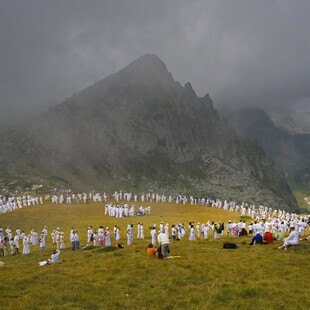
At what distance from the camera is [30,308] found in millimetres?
16734

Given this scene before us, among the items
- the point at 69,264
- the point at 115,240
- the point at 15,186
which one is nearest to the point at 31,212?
the point at 115,240

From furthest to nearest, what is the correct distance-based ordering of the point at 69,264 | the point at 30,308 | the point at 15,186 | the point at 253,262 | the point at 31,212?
the point at 15,186 → the point at 31,212 → the point at 69,264 → the point at 253,262 → the point at 30,308

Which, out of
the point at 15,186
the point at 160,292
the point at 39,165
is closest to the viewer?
the point at 160,292

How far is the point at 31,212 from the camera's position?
2842 inches

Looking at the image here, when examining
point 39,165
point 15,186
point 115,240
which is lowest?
point 115,240

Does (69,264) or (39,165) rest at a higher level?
(39,165)

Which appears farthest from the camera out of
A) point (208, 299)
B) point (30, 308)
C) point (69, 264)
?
point (69, 264)

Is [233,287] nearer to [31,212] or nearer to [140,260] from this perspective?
[140,260]

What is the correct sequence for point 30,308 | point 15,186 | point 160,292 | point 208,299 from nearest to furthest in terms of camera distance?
point 30,308 → point 208,299 → point 160,292 → point 15,186

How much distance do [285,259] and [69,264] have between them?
16.7 meters

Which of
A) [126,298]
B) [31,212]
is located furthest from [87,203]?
[126,298]

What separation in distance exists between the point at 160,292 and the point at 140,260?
9.01m

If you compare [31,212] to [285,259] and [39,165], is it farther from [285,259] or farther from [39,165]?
[39,165]

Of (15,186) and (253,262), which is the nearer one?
(253,262)
